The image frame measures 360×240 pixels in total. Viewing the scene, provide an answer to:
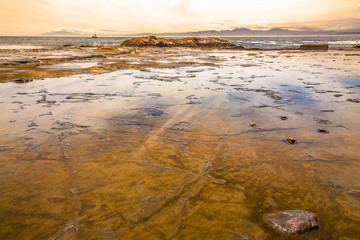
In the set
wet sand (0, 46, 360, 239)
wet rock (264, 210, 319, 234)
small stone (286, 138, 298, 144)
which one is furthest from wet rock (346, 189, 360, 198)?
small stone (286, 138, 298, 144)

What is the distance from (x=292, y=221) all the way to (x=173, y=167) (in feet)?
6.29

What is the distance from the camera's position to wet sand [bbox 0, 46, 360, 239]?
2.33 m

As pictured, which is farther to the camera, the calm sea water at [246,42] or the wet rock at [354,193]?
the calm sea water at [246,42]

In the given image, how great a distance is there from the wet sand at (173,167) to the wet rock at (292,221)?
10 centimetres

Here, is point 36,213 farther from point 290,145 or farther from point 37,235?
point 290,145

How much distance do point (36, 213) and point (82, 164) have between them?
1.11 meters

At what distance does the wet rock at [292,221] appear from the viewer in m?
2.21

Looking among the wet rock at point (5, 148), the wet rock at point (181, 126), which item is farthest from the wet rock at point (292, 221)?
the wet rock at point (5, 148)

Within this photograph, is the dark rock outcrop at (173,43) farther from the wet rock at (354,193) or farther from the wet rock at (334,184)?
the wet rock at (354,193)

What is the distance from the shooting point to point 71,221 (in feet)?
7.61

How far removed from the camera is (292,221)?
2275 millimetres

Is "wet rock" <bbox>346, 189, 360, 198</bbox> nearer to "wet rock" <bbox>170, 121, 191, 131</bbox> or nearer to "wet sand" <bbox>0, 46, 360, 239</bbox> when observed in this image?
"wet sand" <bbox>0, 46, 360, 239</bbox>

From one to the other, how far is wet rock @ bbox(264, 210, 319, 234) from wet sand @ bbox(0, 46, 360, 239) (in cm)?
10

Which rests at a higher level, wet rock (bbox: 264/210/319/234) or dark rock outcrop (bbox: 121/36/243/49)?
dark rock outcrop (bbox: 121/36/243/49)
